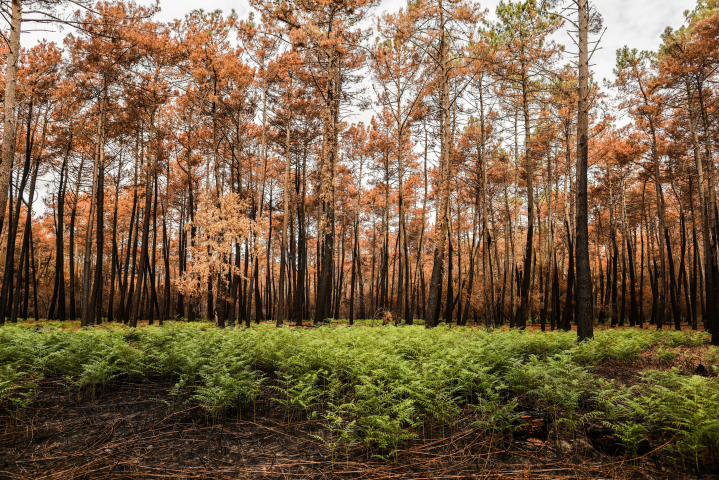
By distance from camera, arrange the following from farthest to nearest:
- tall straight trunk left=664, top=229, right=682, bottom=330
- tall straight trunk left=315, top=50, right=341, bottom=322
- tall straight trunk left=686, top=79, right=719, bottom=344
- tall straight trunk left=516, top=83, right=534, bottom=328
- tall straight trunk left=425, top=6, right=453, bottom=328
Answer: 1. tall straight trunk left=664, top=229, right=682, bottom=330
2. tall straight trunk left=516, top=83, right=534, bottom=328
3. tall straight trunk left=315, top=50, right=341, bottom=322
4. tall straight trunk left=425, top=6, right=453, bottom=328
5. tall straight trunk left=686, top=79, right=719, bottom=344

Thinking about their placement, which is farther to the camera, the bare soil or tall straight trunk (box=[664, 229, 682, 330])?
tall straight trunk (box=[664, 229, 682, 330])

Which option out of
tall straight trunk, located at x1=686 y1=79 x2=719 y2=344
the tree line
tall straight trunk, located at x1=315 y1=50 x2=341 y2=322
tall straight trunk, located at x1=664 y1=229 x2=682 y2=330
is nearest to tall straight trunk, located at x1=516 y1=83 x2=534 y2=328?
the tree line

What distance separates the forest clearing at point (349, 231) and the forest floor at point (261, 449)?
3 cm

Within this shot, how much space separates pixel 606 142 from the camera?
1775 centimetres

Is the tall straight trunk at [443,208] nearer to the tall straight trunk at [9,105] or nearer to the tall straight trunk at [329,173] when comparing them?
the tall straight trunk at [329,173]

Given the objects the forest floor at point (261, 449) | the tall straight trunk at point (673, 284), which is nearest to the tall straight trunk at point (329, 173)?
the forest floor at point (261, 449)

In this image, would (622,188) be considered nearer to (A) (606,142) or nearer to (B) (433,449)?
(A) (606,142)

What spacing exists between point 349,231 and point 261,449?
27.8m

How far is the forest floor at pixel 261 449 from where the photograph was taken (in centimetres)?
294

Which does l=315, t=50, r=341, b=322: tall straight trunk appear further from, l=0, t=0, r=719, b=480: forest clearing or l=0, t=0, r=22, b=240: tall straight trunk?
l=0, t=0, r=22, b=240: tall straight trunk

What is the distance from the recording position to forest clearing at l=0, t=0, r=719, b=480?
11.2 ft

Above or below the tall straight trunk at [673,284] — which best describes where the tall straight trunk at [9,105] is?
above

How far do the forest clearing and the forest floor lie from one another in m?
0.03

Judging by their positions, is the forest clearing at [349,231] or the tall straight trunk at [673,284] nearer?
the forest clearing at [349,231]
